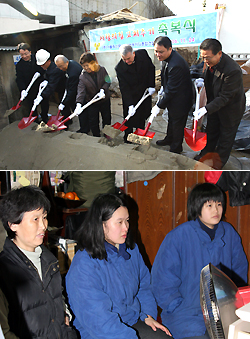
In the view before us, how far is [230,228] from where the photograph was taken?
1674 millimetres

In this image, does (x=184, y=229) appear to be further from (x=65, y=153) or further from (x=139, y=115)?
(x=65, y=153)

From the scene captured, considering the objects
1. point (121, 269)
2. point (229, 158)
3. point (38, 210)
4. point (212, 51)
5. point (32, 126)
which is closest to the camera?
point (38, 210)

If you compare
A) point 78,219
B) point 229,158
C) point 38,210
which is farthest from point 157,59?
point 78,219

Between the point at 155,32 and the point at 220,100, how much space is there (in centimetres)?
61

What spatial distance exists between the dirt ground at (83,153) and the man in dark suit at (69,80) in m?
0.08

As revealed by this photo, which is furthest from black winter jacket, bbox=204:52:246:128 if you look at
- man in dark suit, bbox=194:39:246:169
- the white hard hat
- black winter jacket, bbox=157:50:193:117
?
the white hard hat

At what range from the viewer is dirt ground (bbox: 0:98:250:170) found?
208cm

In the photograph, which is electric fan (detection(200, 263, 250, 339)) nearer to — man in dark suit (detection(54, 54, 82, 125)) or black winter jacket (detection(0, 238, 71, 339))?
black winter jacket (detection(0, 238, 71, 339))

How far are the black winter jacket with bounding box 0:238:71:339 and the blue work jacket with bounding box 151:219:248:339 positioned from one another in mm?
555

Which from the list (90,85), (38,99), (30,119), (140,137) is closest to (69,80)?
(90,85)

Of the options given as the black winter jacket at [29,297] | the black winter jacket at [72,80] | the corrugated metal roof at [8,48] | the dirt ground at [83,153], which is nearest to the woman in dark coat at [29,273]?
the black winter jacket at [29,297]

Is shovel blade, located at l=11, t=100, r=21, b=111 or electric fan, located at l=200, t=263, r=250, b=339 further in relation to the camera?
shovel blade, located at l=11, t=100, r=21, b=111

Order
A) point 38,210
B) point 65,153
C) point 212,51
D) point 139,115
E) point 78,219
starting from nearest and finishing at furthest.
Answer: point 38,210 → point 212,51 → point 139,115 → point 65,153 → point 78,219

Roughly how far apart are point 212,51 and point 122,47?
1.98 ft
